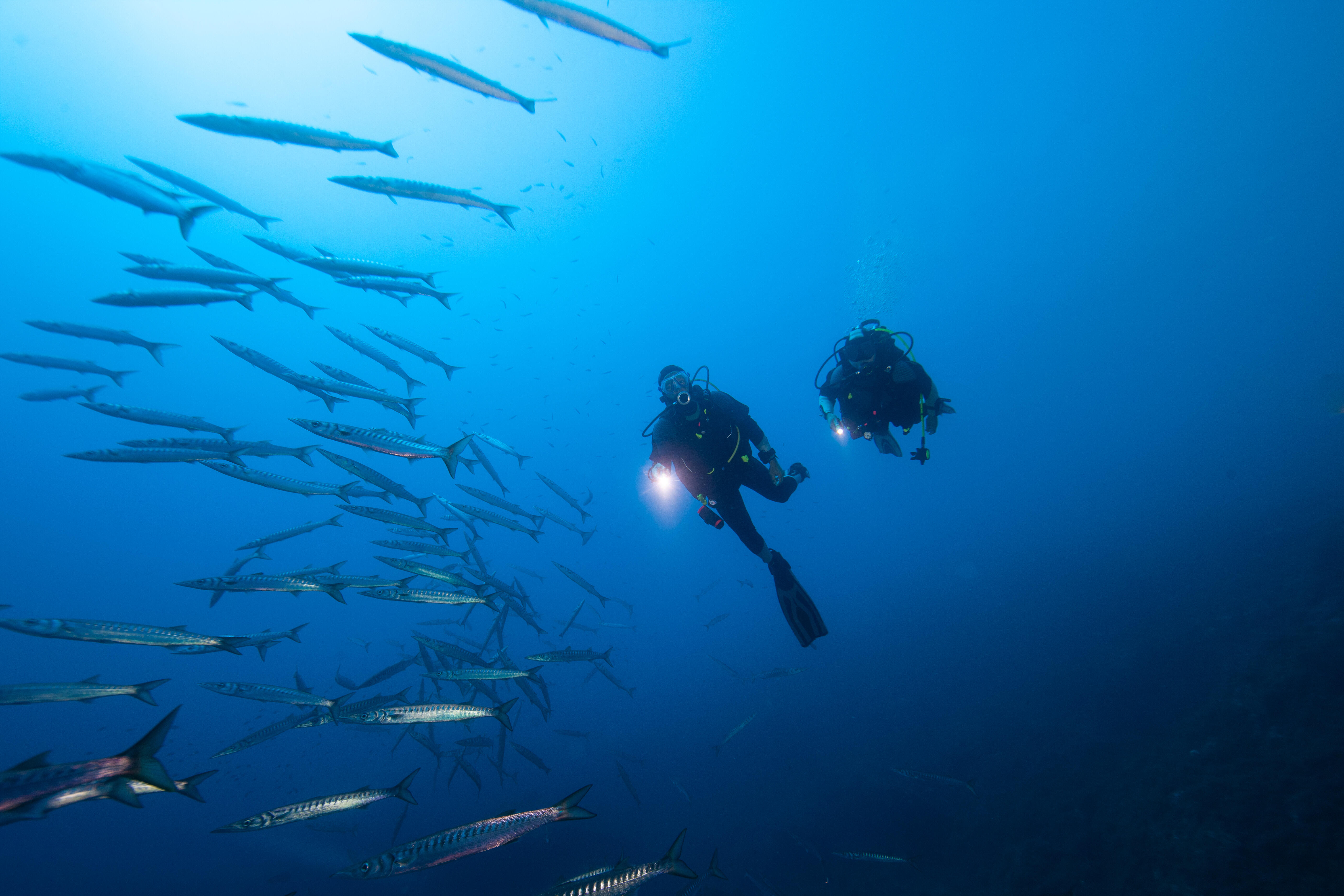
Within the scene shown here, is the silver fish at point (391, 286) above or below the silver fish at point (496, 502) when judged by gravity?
above

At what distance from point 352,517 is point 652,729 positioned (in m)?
70.1

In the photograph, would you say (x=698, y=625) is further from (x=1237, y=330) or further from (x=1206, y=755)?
(x=1237, y=330)

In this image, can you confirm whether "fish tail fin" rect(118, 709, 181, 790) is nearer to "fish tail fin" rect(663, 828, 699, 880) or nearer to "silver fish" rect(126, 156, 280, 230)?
"fish tail fin" rect(663, 828, 699, 880)

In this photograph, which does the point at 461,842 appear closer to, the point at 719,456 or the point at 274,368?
the point at 719,456

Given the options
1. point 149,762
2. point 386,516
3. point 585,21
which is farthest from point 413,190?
point 149,762

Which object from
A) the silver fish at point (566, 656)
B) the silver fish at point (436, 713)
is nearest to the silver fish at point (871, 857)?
the silver fish at point (566, 656)

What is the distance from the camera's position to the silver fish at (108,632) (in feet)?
11.6

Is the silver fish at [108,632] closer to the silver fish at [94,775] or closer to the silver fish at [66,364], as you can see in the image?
the silver fish at [94,775]

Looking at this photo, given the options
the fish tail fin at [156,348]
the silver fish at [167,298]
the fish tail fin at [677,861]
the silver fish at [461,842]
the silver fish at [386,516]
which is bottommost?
the fish tail fin at [677,861]

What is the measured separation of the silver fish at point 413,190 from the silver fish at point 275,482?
11.1 ft

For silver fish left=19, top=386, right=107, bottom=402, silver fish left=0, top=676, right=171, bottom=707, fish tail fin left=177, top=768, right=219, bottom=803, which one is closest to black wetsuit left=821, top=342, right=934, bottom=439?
fish tail fin left=177, top=768, right=219, bottom=803

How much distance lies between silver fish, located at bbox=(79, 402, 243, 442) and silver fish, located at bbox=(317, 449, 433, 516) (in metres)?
1.01

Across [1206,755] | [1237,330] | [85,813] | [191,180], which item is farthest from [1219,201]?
[85,813]

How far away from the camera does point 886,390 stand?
6.89m
